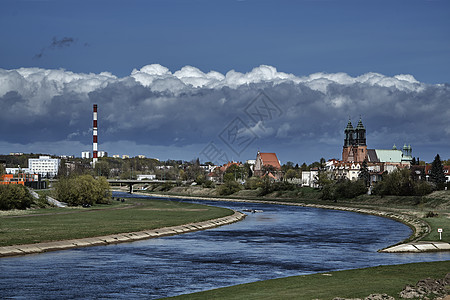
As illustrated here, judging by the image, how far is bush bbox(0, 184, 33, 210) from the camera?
98.5m

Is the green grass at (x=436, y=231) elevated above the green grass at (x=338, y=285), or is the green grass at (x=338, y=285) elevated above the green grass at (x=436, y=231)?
the green grass at (x=436, y=231)

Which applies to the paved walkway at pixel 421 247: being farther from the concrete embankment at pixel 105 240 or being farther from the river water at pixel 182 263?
the concrete embankment at pixel 105 240

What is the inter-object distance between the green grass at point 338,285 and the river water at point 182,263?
3.23 m

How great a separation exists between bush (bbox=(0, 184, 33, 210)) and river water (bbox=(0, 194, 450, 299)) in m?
41.3

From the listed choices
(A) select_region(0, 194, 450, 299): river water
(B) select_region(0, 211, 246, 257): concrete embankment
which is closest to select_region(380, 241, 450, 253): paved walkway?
(A) select_region(0, 194, 450, 299): river water

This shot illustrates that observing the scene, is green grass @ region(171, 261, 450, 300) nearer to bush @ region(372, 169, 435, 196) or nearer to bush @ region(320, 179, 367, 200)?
bush @ region(372, 169, 435, 196)

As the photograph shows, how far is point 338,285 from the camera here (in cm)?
3344

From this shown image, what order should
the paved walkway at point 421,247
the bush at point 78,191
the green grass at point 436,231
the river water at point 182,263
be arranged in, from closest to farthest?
the river water at point 182,263, the paved walkway at point 421,247, the green grass at point 436,231, the bush at point 78,191

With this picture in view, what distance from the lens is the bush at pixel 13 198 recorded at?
98.5m

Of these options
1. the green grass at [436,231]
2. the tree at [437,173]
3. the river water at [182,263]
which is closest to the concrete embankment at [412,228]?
the green grass at [436,231]

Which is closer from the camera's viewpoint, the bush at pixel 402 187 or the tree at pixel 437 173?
the bush at pixel 402 187

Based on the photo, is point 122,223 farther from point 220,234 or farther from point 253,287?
point 253,287

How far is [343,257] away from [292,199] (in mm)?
132773

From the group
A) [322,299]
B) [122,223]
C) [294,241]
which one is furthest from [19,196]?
[322,299]
